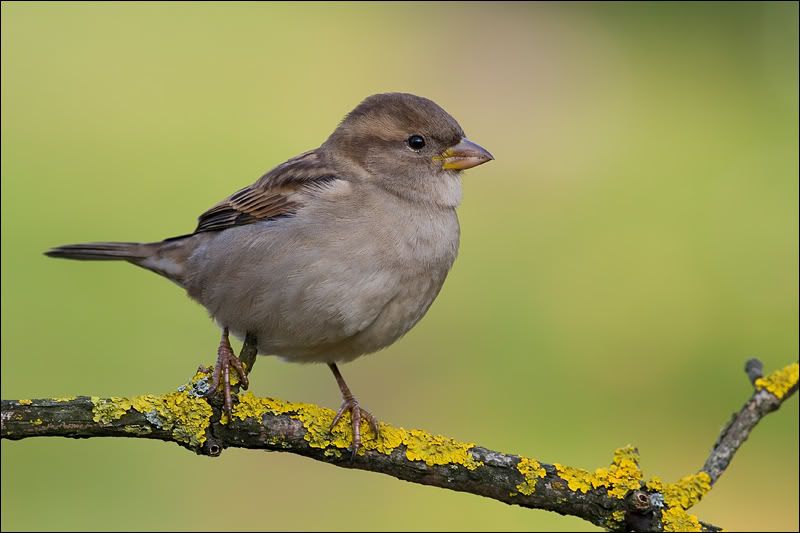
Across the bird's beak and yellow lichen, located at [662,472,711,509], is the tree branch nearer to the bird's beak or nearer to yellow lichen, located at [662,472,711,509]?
yellow lichen, located at [662,472,711,509]

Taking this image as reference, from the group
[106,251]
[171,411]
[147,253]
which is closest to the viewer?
[171,411]

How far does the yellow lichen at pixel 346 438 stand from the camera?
11.4 ft

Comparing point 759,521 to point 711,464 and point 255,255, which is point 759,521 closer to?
point 711,464

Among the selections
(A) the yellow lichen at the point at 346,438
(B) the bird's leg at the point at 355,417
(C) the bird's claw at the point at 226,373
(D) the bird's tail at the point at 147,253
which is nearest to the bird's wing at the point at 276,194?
(D) the bird's tail at the point at 147,253

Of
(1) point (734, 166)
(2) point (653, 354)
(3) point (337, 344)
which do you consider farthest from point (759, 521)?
(1) point (734, 166)

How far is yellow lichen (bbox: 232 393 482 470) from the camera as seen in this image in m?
3.48

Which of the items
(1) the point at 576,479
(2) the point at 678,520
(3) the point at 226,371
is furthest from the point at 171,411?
(2) the point at 678,520

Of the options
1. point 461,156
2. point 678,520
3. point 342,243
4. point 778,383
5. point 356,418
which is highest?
point 461,156

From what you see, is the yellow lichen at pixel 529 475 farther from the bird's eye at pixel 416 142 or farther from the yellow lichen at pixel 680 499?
the bird's eye at pixel 416 142

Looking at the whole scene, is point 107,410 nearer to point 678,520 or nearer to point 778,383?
point 678,520

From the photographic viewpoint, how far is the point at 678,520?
352 cm

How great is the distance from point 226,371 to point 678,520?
1486 millimetres

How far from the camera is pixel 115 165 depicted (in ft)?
28.0

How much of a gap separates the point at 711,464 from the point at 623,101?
6.91m
